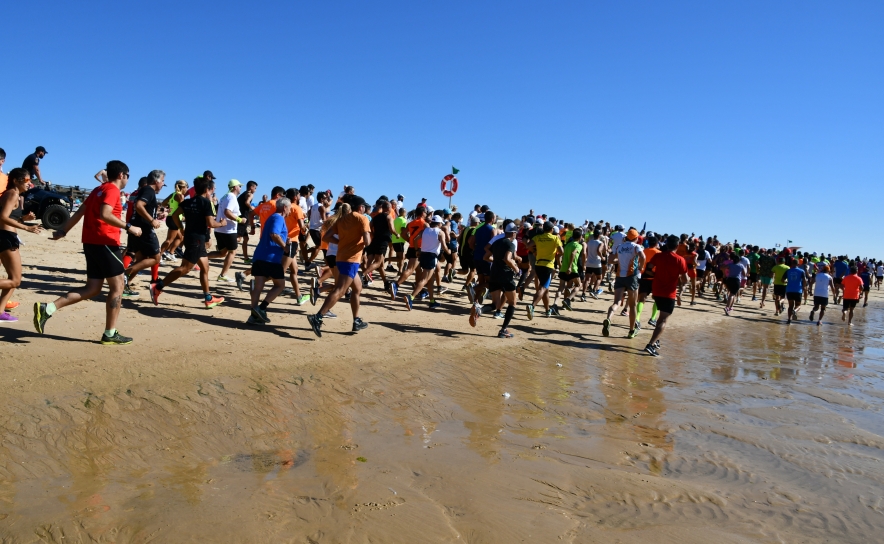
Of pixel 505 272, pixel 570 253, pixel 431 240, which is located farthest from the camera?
pixel 570 253

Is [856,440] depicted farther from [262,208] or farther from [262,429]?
[262,208]

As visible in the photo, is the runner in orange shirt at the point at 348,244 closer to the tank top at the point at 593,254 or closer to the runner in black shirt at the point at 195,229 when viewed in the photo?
the runner in black shirt at the point at 195,229

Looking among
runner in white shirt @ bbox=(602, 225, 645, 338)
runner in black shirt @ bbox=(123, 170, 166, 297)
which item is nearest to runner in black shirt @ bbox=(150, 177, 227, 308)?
runner in black shirt @ bbox=(123, 170, 166, 297)

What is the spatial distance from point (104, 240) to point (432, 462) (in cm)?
412

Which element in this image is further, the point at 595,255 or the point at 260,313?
the point at 595,255

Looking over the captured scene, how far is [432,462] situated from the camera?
427 centimetres

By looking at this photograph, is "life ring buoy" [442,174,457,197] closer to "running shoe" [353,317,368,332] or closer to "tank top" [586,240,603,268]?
"tank top" [586,240,603,268]

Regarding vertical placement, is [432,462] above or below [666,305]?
below

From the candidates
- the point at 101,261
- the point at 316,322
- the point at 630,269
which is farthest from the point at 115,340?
the point at 630,269

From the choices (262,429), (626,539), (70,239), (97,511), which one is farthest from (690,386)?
(70,239)

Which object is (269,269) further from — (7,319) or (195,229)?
(7,319)

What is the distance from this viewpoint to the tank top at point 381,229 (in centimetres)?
1027

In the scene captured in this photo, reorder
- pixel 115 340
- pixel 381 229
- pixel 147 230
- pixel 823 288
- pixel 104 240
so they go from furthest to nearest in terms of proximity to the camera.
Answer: pixel 823 288
pixel 381 229
pixel 147 230
pixel 115 340
pixel 104 240

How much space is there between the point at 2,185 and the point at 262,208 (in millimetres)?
5002
